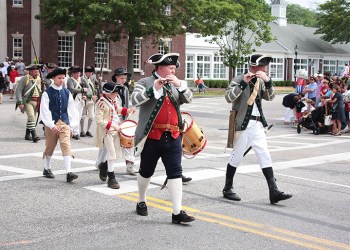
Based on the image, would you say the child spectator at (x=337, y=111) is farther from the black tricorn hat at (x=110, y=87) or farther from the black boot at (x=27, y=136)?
the black tricorn hat at (x=110, y=87)

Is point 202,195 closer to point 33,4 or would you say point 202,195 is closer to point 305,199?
point 305,199

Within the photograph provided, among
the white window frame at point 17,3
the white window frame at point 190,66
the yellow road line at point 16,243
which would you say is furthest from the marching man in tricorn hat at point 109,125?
the white window frame at point 190,66

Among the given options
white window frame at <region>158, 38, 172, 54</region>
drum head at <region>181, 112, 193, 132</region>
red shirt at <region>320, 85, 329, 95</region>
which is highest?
white window frame at <region>158, 38, 172, 54</region>

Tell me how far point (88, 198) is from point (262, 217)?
2.50m

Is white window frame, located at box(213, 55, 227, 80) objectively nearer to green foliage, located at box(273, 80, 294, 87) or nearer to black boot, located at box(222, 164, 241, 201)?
green foliage, located at box(273, 80, 294, 87)

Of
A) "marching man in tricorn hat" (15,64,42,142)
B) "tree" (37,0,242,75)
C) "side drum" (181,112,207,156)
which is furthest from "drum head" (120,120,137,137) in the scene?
"tree" (37,0,242,75)

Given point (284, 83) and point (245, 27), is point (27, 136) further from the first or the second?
point (284, 83)

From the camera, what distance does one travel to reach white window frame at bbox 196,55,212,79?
185 feet

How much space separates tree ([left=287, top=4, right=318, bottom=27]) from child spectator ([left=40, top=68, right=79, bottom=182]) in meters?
112

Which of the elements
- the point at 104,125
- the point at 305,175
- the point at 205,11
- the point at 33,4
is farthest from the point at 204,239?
the point at 33,4

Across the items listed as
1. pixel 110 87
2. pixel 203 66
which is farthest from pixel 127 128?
pixel 203 66

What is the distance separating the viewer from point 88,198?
859 cm

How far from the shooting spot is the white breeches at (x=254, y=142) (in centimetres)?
850

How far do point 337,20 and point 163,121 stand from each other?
5876 centimetres
